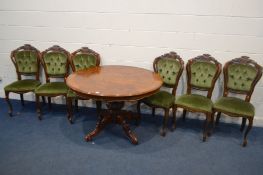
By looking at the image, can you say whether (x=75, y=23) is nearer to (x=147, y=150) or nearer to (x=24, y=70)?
(x=24, y=70)

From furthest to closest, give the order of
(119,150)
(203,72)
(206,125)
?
1. (203,72)
2. (206,125)
3. (119,150)

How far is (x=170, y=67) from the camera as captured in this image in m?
3.47

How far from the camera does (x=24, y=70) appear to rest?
12.8 ft

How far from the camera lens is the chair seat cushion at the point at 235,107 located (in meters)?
3.05

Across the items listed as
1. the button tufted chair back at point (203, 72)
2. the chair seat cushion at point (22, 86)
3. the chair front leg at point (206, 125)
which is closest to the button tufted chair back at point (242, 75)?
the button tufted chair back at point (203, 72)

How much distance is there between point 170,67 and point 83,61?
3.95ft

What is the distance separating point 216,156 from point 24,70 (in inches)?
113

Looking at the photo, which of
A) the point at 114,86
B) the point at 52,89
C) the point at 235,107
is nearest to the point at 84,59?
the point at 52,89

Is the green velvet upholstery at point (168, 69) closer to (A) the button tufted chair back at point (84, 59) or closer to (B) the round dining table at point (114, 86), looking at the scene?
(B) the round dining table at point (114, 86)

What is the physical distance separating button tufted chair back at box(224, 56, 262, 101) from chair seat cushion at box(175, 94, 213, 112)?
1.24 ft

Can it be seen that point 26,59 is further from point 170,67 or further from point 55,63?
point 170,67

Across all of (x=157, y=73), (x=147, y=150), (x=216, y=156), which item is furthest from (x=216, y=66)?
(x=147, y=150)

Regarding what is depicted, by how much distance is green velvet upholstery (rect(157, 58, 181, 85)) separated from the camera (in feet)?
11.3

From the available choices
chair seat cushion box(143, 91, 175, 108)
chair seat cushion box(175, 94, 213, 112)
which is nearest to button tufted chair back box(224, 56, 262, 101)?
chair seat cushion box(175, 94, 213, 112)
